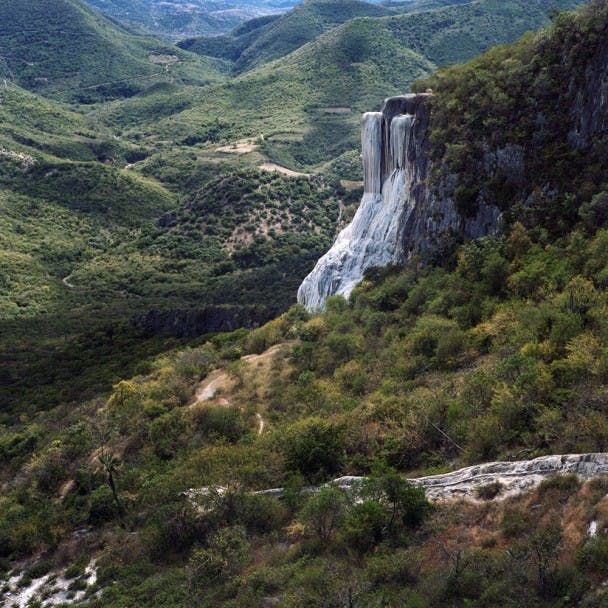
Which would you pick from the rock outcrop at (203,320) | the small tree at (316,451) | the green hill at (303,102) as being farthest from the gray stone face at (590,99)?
the green hill at (303,102)

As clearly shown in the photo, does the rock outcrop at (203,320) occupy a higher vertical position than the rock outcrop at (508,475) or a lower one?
lower

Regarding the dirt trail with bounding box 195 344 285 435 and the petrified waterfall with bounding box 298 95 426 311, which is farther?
the petrified waterfall with bounding box 298 95 426 311

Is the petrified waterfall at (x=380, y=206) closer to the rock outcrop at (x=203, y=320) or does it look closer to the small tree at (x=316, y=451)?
the rock outcrop at (x=203, y=320)

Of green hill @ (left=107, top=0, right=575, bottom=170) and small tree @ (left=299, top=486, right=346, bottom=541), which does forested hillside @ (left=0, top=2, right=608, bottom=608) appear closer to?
small tree @ (left=299, top=486, right=346, bottom=541)

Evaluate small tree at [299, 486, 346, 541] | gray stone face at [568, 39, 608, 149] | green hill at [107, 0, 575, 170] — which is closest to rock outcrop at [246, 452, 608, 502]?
small tree at [299, 486, 346, 541]

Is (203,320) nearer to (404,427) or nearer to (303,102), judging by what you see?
(404,427)

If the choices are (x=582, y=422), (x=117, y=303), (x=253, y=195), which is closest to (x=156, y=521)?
(x=582, y=422)

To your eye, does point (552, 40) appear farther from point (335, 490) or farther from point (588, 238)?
point (335, 490)

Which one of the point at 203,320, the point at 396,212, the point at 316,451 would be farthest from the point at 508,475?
the point at 203,320
